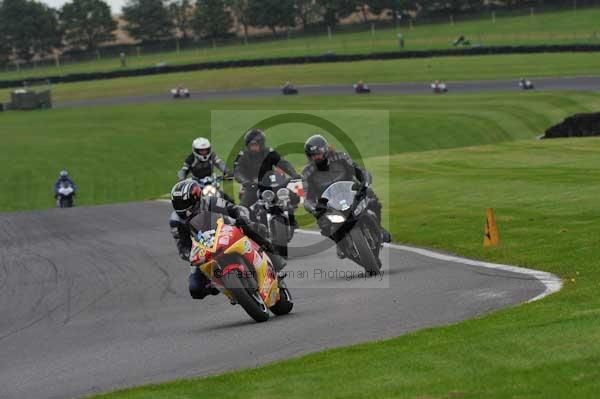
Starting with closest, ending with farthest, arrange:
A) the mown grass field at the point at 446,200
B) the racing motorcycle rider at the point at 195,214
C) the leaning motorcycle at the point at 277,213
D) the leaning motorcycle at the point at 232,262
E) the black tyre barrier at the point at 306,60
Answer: the mown grass field at the point at 446,200 → the leaning motorcycle at the point at 232,262 → the racing motorcycle rider at the point at 195,214 → the leaning motorcycle at the point at 277,213 → the black tyre barrier at the point at 306,60

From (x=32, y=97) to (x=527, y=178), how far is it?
171 ft

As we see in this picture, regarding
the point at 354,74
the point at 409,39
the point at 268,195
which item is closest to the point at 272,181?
the point at 268,195

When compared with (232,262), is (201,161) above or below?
below

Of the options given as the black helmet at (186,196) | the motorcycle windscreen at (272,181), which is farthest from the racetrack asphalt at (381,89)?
the black helmet at (186,196)

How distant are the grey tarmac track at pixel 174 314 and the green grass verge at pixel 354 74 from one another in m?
51.0

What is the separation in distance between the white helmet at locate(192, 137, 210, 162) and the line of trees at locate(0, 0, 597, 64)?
92.6 meters

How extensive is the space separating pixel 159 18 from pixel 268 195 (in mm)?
110008

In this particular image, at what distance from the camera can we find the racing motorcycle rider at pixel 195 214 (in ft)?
37.0

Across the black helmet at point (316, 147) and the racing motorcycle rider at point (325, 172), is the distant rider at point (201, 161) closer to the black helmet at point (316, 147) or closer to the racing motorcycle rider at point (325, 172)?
the racing motorcycle rider at point (325, 172)

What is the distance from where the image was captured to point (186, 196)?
36.9 feet

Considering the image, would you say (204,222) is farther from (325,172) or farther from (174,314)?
(325,172)

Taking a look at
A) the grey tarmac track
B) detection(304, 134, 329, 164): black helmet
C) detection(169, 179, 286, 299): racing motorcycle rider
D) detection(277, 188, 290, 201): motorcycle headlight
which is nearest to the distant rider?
the grey tarmac track

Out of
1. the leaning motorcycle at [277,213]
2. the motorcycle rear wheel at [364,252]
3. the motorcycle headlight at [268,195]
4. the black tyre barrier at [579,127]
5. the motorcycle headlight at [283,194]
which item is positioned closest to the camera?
the motorcycle rear wheel at [364,252]

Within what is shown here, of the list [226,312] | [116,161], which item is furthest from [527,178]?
[116,161]
